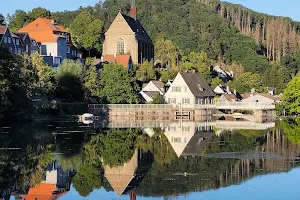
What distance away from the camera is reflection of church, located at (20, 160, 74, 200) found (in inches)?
853

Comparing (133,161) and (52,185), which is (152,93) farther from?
(52,185)

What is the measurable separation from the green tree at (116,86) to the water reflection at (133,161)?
22.8 meters

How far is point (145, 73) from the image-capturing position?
276 feet

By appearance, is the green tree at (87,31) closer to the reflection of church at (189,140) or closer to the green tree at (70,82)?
the green tree at (70,82)

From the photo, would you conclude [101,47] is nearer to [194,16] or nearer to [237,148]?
[194,16]

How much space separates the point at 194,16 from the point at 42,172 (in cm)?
11788

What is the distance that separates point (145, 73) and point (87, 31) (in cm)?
1811

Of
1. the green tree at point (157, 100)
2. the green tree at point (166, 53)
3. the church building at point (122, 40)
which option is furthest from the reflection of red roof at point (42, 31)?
the green tree at point (166, 53)

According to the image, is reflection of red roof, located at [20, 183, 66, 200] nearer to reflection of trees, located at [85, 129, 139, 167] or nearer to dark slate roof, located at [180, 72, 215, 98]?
reflection of trees, located at [85, 129, 139, 167]

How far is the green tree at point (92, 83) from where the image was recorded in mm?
67875

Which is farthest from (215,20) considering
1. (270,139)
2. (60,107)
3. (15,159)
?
(15,159)

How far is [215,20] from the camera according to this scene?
138m

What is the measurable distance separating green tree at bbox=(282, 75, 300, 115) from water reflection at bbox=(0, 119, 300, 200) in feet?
94.6

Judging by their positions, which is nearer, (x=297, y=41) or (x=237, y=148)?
(x=237, y=148)
